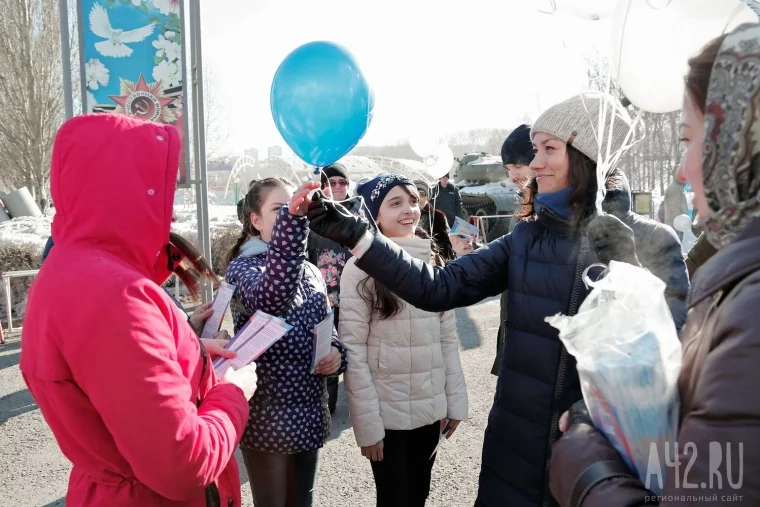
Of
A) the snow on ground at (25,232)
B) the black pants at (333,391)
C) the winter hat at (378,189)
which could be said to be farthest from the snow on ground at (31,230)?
the winter hat at (378,189)

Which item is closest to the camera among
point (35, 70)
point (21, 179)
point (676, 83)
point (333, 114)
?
point (676, 83)

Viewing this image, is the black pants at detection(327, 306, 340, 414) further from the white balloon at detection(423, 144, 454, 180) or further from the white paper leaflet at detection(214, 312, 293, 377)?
the white balloon at detection(423, 144, 454, 180)

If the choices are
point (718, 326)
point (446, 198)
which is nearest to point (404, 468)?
point (718, 326)

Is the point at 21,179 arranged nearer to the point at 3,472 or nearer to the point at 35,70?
the point at 35,70

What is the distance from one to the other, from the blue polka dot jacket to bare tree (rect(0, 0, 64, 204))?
20.6 m

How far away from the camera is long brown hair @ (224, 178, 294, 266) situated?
2.74m

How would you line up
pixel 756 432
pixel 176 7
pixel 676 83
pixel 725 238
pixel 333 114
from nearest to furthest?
pixel 756 432, pixel 725 238, pixel 676 83, pixel 333 114, pixel 176 7

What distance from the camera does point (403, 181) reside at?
9.60ft

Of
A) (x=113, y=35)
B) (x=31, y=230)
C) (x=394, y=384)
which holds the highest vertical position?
(x=113, y=35)

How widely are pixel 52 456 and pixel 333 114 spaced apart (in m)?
3.45

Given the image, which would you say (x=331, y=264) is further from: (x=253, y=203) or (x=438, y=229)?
(x=253, y=203)

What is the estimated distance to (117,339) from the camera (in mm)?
1182

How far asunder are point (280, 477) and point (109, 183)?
1.54 meters

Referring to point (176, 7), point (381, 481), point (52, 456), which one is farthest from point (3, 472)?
point (176, 7)
